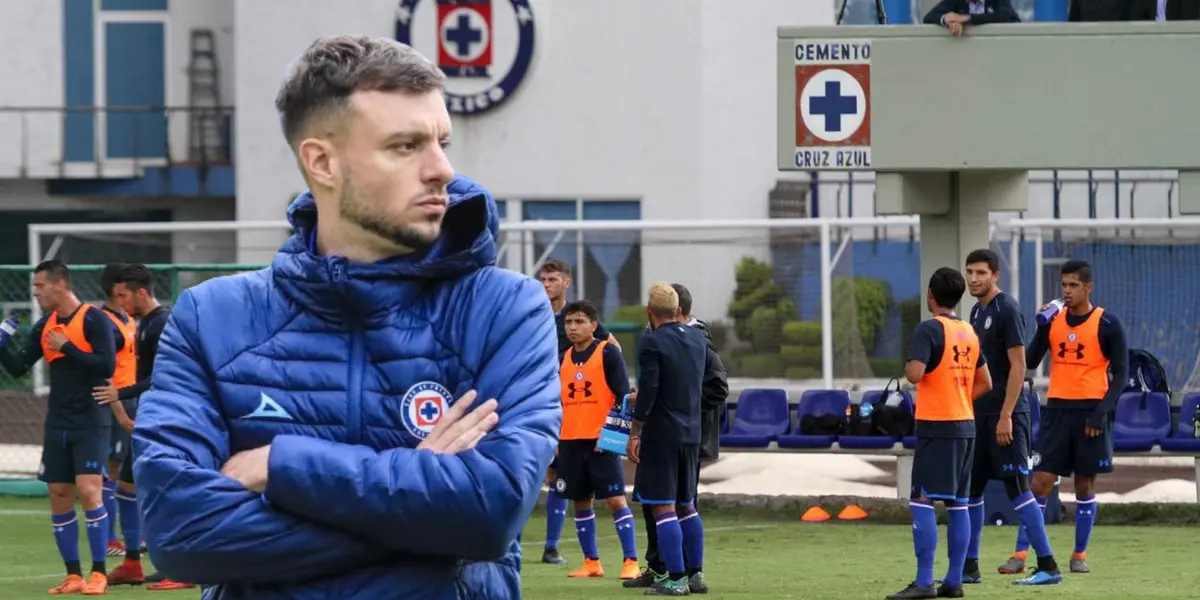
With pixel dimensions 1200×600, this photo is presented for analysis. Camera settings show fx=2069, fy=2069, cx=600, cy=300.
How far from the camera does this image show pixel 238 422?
2869 mm

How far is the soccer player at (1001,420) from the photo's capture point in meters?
12.3

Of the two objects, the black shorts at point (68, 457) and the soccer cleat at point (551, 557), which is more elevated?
the black shorts at point (68, 457)

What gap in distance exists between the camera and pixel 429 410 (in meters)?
2.83

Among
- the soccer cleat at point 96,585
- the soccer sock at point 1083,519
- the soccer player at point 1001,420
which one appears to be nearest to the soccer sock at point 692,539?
the soccer player at point 1001,420

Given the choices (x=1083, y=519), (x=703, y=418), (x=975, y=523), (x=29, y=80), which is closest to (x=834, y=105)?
(x=703, y=418)

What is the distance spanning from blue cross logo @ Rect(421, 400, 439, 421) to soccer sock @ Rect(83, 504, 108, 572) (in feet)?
33.3

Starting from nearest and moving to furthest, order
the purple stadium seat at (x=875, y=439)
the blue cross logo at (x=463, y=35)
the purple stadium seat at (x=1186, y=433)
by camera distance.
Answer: the purple stadium seat at (x=1186, y=433) < the purple stadium seat at (x=875, y=439) < the blue cross logo at (x=463, y=35)

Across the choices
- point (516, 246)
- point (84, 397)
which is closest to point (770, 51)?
point (516, 246)

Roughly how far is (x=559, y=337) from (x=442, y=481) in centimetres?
1083

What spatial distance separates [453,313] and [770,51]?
88.3 feet

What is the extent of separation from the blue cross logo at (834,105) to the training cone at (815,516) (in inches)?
173

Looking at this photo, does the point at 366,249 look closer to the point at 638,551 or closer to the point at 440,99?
the point at 440,99

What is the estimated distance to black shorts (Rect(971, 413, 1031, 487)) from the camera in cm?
1248

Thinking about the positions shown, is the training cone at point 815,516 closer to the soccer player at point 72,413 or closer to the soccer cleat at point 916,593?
the soccer cleat at point 916,593
